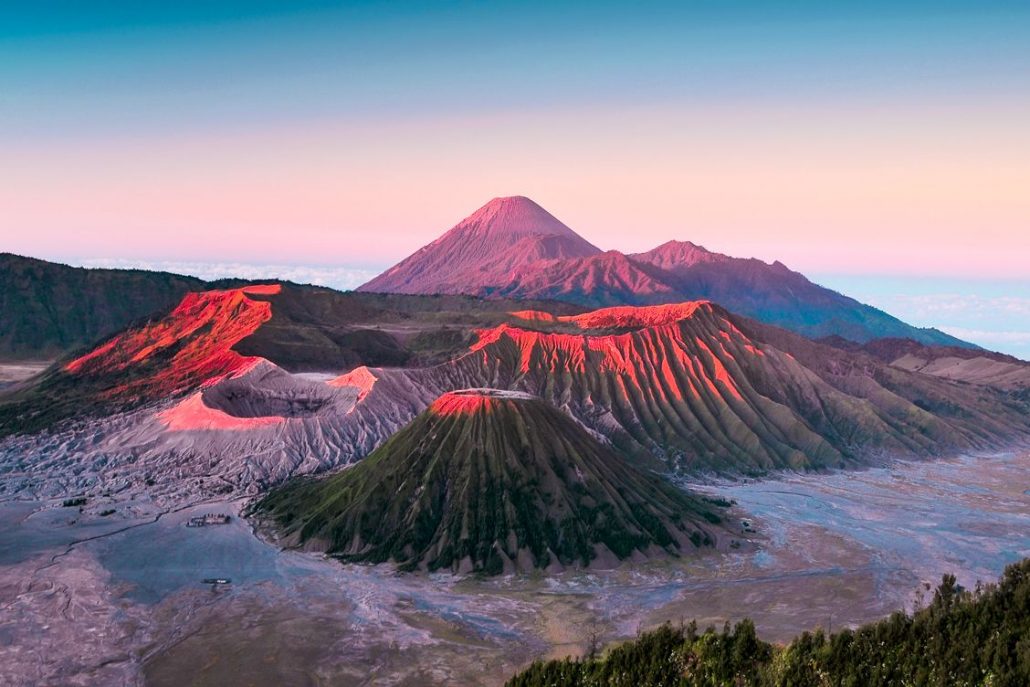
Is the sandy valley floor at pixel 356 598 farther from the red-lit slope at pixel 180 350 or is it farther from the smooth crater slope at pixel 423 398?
Result: the red-lit slope at pixel 180 350

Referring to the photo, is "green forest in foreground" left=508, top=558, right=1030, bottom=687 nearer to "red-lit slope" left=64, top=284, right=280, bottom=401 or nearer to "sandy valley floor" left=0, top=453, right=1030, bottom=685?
"sandy valley floor" left=0, top=453, right=1030, bottom=685

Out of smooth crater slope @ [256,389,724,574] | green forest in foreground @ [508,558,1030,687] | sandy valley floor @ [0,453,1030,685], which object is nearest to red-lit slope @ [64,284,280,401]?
sandy valley floor @ [0,453,1030,685]

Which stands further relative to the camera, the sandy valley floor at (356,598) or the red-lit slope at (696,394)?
the red-lit slope at (696,394)

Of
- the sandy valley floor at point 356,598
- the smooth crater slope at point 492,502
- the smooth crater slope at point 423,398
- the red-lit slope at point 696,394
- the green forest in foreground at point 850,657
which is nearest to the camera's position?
the green forest in foreground at point 850,657

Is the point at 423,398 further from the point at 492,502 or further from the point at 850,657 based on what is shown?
the point at 850,657

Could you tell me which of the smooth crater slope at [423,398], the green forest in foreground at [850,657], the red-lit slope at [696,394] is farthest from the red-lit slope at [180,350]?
the green forest in foreground at [850,657]
